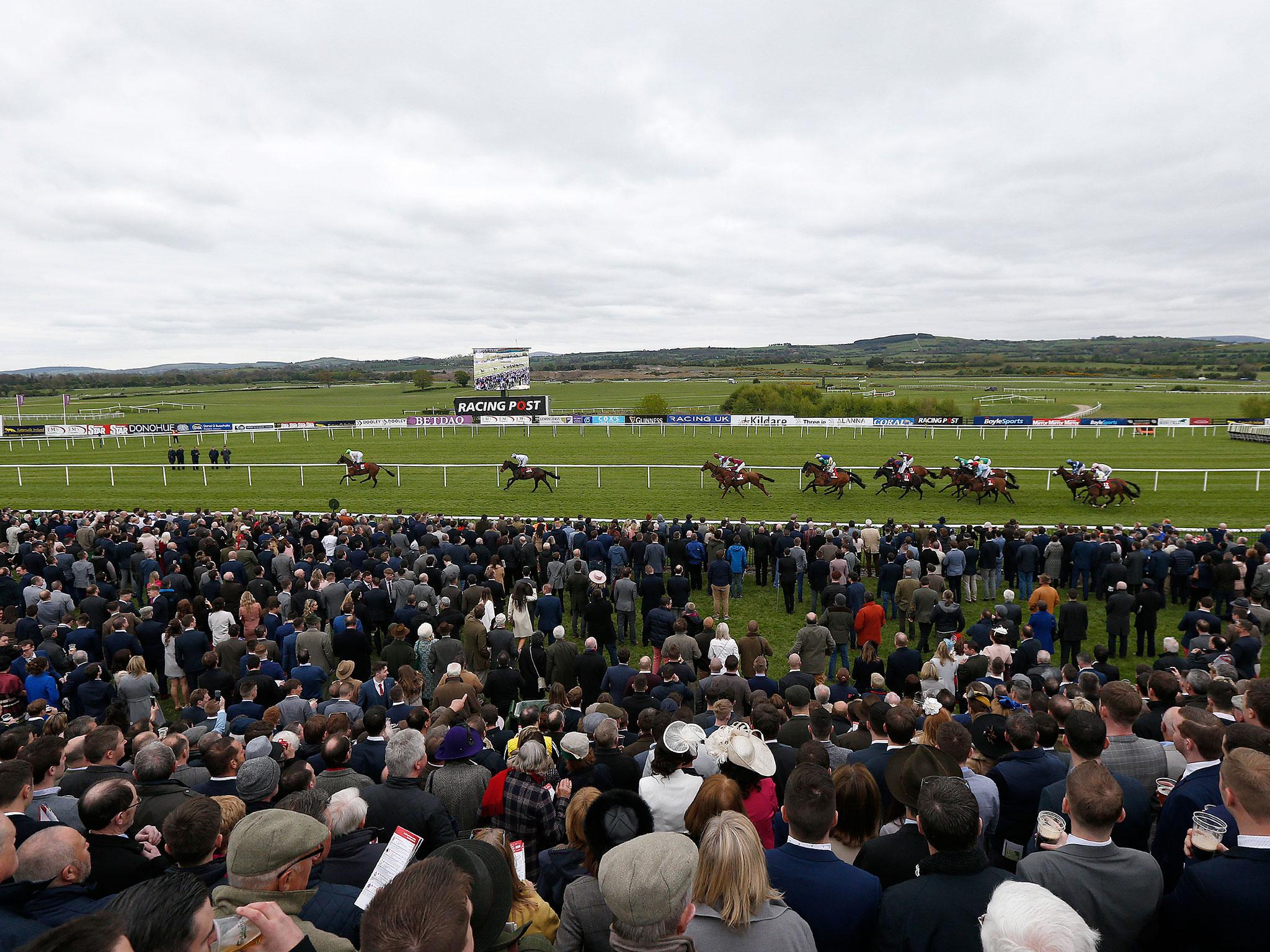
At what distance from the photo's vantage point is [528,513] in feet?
Answer: 64.3

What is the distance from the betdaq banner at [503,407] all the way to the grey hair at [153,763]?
40.6m

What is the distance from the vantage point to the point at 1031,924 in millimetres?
1870

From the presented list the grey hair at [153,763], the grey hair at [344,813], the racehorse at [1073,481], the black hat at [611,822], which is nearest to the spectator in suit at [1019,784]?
the black hat at [611,822]

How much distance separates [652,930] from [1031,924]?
1.04 meters

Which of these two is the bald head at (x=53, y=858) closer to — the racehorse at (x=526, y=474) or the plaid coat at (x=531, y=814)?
the plaid coat at (x=531, y=814)

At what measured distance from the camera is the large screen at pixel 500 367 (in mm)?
53562

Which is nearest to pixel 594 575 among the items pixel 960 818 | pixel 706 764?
pixel 706 764

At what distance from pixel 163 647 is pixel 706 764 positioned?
7823mm

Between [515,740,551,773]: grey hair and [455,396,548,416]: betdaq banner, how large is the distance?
40.9 m

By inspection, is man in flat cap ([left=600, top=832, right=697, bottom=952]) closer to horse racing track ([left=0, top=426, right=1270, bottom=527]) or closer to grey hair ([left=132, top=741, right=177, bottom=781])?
grey hair ([left=132, top=741, right=177, bottom=781])

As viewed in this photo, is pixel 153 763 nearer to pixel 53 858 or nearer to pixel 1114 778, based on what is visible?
pixel 53 858

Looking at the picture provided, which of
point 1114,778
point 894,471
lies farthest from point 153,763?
point 894,471

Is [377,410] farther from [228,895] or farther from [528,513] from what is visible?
[228,895]

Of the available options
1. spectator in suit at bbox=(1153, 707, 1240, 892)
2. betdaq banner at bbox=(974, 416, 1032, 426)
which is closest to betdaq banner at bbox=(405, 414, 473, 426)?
betdaq banner at bbox=(974, 416, 1032, 426)
